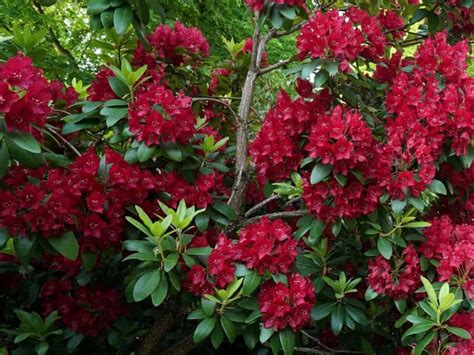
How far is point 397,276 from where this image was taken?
2016 mm

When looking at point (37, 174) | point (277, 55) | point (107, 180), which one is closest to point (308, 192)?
point (107, 180)

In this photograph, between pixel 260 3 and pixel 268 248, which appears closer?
pixel 268 248

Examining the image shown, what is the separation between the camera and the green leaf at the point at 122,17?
77.9 inches

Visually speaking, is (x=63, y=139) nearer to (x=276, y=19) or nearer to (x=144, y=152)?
(x=144, y=152)

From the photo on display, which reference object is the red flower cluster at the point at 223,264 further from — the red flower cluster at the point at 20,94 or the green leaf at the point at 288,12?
the green leaf at the point at 288,12

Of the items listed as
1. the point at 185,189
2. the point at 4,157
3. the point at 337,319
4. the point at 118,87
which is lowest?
the point at 337,319

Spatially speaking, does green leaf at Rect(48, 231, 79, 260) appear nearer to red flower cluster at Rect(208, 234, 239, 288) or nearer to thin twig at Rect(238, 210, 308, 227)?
red flower cluster at Rect(208, 234, 239, 288)

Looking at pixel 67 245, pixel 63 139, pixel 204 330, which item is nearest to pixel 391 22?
pixel 63 139

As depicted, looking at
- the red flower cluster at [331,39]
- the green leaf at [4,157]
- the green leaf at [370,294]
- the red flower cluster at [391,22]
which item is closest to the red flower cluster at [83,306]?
the green leaf at [4,157]

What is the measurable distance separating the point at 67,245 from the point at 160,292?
320mm

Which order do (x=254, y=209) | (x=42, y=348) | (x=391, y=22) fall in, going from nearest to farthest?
(x=42, y=348), (x=254, y=209), (x=391, y=22)

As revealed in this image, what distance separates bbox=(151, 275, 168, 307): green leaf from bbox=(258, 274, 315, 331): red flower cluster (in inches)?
11.8

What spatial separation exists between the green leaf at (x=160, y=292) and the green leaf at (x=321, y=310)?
0.56m

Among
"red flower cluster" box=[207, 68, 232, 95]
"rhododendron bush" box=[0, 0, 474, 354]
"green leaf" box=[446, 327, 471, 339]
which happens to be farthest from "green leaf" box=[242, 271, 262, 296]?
"red flower cluster" box=[207, 68, 232, 95]
